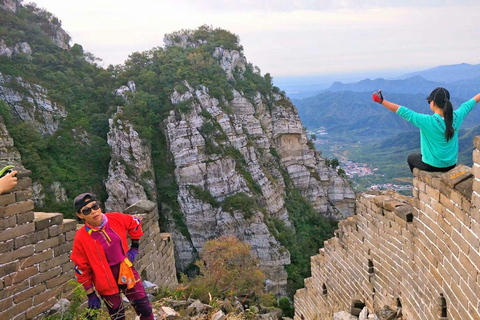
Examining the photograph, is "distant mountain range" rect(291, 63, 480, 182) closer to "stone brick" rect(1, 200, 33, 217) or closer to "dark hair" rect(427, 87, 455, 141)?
"dark hair" rect(427, 87, 455, 141)

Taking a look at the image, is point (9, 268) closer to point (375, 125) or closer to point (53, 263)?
point (53, 263)

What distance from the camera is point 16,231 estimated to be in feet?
15.1

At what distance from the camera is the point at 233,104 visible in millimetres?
34688

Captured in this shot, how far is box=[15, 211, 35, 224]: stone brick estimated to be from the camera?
15.2 ft

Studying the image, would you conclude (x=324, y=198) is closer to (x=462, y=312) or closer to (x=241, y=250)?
(x=241, y=250)

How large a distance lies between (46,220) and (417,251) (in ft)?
16.5

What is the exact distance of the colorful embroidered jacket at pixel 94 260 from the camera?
3.80 metres

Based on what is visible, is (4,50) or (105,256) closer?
(105,256)

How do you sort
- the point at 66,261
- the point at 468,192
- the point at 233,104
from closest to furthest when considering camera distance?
the point at 468,192, the point at 66,261, the point at 233,104

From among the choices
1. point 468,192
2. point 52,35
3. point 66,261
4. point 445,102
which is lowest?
point 66,261

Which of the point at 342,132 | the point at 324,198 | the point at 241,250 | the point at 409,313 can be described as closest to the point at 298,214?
the point at 324,198

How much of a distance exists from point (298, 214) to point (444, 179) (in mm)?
31963

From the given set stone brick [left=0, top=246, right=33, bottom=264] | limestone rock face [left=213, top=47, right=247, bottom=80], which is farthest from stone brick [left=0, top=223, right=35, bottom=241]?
limestone rock face [left=213, top=47, right=247, bottom=80]

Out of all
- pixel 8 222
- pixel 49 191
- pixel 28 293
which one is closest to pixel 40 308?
pixel 28 293
